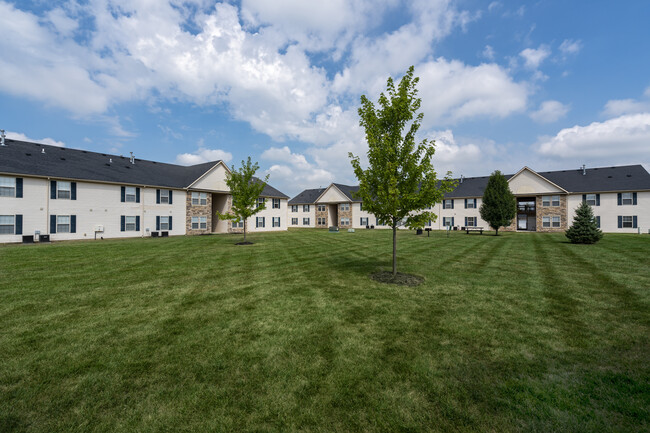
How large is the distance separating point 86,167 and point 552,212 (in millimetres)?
61205

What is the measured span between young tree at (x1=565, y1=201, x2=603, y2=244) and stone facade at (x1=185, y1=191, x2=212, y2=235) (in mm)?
39286

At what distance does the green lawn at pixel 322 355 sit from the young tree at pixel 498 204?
26.6 meters

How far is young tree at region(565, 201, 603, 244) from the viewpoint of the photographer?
2216cm

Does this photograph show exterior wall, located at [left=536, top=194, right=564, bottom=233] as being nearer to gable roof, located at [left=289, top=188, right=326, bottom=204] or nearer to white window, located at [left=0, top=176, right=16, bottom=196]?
gable roof, located at [left=289, top=188, right=326, bottom=204]

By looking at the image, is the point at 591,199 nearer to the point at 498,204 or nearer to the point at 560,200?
the point at 560,200

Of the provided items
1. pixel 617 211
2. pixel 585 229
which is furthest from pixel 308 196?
pixel 617 211

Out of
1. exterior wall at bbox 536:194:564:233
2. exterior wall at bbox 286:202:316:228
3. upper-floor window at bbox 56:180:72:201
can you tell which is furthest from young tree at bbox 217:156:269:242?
exterior wall at bbox 536:194:564:233

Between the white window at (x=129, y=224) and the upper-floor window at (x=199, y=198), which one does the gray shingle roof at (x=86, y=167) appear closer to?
the upper-floor window at (x=199, y=198)

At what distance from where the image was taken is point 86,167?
95.7 feet

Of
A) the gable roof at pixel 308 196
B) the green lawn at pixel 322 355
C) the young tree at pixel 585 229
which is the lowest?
the green lawn at pixel 322 355

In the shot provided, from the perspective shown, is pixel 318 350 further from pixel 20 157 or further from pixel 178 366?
pixel 20 157

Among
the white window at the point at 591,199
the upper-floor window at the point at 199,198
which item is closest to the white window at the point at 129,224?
the upper-floor window at the point at 199,198

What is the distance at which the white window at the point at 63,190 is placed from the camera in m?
26.0

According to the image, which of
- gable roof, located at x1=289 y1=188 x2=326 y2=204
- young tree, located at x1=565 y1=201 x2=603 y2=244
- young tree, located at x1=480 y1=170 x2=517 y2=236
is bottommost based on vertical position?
young tree, located at x1=565 y1=201 x2=603 y2=244
